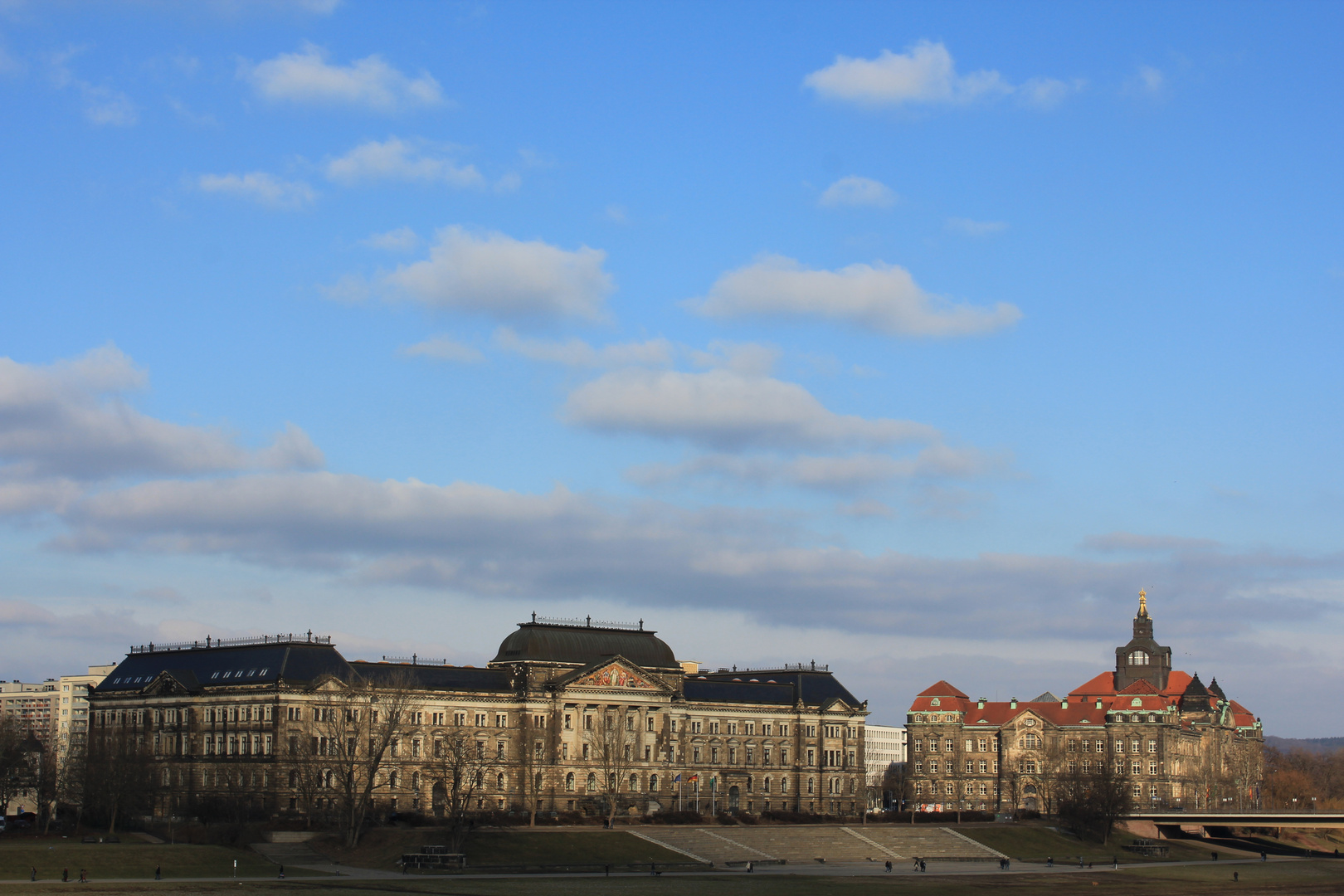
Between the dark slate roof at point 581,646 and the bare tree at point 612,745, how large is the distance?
6126mm

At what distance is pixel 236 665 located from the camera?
164m

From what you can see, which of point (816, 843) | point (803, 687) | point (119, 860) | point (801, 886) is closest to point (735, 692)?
point (803, 687)

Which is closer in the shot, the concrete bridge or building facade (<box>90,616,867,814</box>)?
building facade (<box>90,616,867,814</box>)

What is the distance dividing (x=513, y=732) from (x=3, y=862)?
2633 inches

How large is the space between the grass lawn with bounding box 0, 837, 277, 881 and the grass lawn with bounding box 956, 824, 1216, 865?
70507mm

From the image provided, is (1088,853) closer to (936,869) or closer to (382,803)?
(936,869)

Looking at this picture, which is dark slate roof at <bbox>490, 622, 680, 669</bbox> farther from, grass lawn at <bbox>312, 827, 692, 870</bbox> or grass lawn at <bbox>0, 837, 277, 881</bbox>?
grass lawn at <bbox>0, 837, 277, 881</bbox>

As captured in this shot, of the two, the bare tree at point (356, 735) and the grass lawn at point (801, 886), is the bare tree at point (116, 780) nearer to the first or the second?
the bare tree at point (356, 735)

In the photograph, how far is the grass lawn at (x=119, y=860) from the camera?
111 m

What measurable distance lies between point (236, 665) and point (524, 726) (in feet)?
97.2

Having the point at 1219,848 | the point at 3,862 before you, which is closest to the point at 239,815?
the point at 3,862

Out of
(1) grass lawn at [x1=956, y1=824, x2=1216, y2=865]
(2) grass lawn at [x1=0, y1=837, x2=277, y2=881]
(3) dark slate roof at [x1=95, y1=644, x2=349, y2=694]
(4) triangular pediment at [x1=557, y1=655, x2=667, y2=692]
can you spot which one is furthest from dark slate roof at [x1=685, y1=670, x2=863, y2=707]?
(2) grass lawn at [x1=0, y1=837, x2=277, y2=881]

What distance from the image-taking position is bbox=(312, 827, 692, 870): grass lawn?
12531 cm

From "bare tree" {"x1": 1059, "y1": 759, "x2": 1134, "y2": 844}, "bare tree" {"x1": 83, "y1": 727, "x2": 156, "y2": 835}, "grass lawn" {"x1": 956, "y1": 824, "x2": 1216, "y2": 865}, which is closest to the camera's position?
"bare tree" {"x1": 83, "y1": 727, "x2": 156, "y2": 835}
